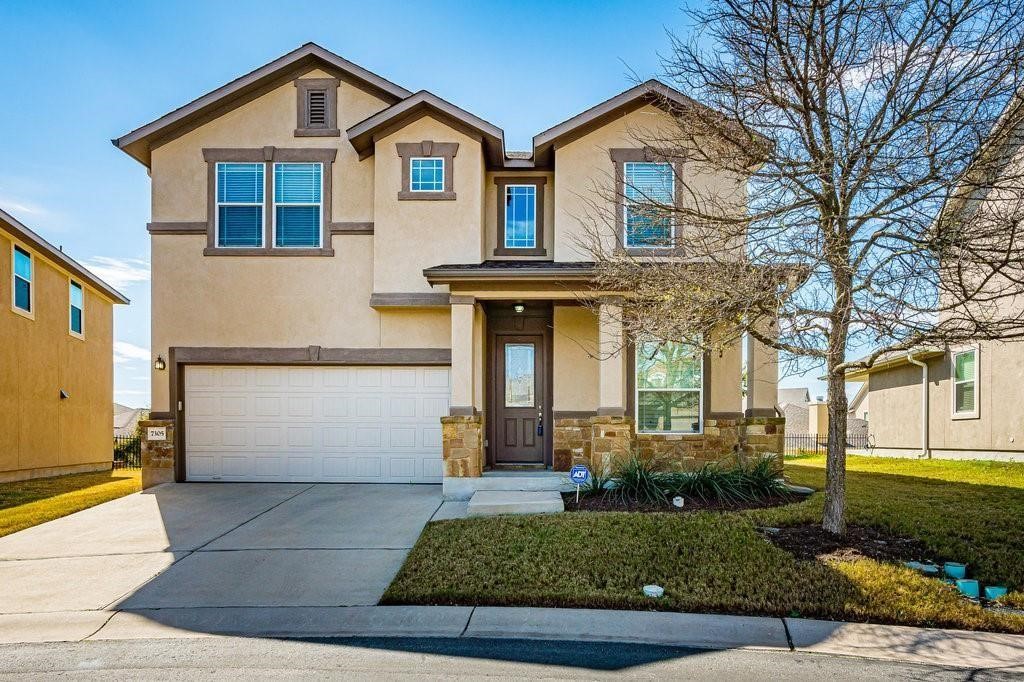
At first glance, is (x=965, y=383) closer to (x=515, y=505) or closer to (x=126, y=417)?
(x=515, y=505)

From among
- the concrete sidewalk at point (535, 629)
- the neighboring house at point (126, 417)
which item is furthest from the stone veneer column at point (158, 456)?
the neighboring house at point (126, 417)

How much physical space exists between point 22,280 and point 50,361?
7.33 feet

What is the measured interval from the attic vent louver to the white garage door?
459 cm

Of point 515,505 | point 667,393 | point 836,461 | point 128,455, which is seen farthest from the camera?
point 128,455

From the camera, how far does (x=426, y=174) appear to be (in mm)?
12094

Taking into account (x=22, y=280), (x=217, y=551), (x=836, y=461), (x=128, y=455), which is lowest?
(x=128, y=455)

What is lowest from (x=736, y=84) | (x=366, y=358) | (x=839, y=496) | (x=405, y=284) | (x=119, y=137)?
(x=839, y=496)

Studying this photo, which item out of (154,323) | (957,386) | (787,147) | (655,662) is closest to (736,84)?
(787,147)

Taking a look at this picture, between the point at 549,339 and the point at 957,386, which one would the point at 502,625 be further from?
the point at 957,386

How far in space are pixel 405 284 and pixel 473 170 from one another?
2368mm

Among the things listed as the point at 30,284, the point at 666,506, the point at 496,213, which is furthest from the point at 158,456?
the point at 666,506

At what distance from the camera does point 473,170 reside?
12.0 m

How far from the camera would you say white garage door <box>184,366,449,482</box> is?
12.2 m

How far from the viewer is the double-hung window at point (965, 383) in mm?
15031
